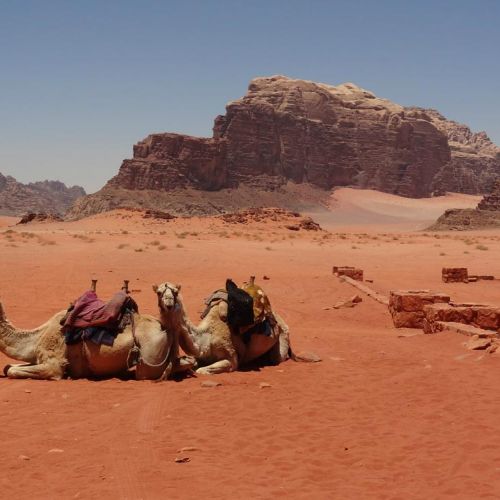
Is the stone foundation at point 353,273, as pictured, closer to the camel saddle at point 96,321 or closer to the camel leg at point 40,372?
the camel saddle at point 96,321

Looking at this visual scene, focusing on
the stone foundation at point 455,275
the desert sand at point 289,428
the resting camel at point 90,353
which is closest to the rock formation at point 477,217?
the stone foundation at point 455,275

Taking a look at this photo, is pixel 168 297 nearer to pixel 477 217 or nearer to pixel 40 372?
pixel 40 372

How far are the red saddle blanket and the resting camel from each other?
0.74ft

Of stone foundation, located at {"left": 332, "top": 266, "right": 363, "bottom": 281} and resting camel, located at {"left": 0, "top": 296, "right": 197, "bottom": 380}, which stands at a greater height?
stone foundation, located at {"left": 332, "top": 266, "right": 363, "bottom": 281}

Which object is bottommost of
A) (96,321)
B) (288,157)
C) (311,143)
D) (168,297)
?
(96,321)

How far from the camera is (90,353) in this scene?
9055mm

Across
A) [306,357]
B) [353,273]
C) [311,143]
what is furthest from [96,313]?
[311,143]

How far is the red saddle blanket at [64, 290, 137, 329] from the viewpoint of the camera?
902 centimetres

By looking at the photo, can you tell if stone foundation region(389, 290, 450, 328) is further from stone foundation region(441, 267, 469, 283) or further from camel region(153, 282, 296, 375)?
stone foundation region(441, 267, 469, 283)

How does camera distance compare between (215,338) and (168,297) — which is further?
(215,338)

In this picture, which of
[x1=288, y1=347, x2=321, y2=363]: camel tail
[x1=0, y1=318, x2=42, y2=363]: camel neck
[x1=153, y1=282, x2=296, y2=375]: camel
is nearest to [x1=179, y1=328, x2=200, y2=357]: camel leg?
[x1=153, y1=282, x2=296, y2=375]: camel

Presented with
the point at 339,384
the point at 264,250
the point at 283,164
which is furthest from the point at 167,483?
the point at 283,164

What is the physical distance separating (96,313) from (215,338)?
1.68 metres

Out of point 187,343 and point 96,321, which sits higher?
point 96,321
